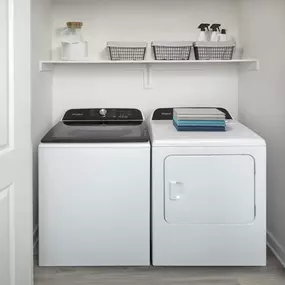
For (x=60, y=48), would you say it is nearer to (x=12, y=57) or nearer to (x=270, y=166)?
(x=12, y=57)

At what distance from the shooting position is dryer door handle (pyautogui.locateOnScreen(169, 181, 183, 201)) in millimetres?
2566

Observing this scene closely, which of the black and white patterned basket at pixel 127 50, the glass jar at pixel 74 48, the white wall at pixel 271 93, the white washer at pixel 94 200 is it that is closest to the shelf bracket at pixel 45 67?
the glass jar at pixel 74 48

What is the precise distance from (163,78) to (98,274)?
1621 mm

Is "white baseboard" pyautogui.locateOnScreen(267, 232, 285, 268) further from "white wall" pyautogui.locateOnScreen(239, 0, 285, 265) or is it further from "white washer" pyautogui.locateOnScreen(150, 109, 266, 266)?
"white washer" pyautogui.locateOnScreen(150, 109, 266, 266)

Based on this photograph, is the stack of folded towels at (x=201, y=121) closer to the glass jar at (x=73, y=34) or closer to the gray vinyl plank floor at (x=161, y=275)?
the gray vinyl plank floor at (x=161, y=275)

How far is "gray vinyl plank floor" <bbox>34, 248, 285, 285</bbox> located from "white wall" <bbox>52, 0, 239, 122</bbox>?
1.33 metres

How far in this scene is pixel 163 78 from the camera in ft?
11.4

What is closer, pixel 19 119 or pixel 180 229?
pixel 19 119

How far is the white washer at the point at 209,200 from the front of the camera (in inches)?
101

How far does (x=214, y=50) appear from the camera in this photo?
125 inches

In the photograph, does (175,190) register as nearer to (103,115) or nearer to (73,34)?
(103,115)

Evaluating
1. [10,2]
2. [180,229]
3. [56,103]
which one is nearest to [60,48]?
[56,103]

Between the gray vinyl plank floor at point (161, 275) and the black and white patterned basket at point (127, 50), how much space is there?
149 centimetres

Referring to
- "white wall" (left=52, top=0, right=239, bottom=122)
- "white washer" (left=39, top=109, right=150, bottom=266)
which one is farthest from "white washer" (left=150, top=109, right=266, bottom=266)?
"white wall" (left=52, top=0, right=239, bottom=122)
